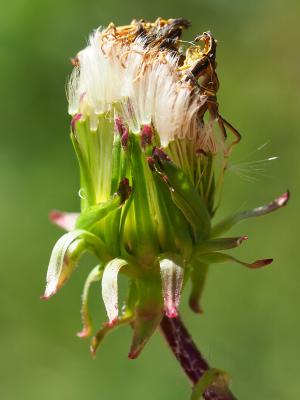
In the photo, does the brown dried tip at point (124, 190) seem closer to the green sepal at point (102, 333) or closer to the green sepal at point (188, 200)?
the green sepal at point (188, 200)

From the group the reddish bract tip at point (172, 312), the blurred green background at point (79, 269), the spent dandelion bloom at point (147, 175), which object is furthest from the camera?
the blurred green background at point (79, 269)

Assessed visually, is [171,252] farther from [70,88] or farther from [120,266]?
[70,88]

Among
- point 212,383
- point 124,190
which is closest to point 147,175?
point 124,190

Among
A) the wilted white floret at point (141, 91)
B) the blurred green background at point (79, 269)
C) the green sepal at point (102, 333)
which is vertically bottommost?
the blurred green background at point (79, 269)

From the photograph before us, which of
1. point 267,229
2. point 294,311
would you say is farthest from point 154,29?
point 267,229

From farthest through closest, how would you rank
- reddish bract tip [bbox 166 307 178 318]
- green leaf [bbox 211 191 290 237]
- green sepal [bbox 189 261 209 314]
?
1. green sepal [bbox 189 261 209 314]
2. green leaf [bbox 211 191 290 237]
3. reddish bract tip [bbox 166 307 178 318]

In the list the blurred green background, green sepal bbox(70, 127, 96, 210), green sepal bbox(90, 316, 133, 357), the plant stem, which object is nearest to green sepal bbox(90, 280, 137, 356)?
green sepal bbox(90, 316, 133, 357)

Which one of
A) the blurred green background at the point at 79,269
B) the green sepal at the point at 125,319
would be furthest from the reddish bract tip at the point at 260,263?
the blurred green background at the point at 79,269

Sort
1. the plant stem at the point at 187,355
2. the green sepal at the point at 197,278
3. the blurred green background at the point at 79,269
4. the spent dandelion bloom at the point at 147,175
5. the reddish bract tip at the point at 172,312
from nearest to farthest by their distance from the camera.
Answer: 1. the reddish bract tip at the point at 172,312
2. the plant stem at the point at 187,355
3. the spent dandelion bloom at the point at 147,175
4. the green sepal at the point at 197,278
5. the blurred green background at the point at 79,269

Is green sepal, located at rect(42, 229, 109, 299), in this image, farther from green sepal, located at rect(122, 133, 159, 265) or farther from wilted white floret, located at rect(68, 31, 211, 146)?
wilted white floret, located at rect(68, 31, 211, 146)
